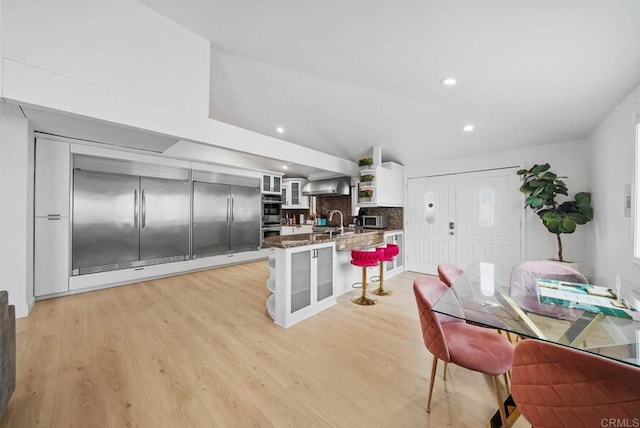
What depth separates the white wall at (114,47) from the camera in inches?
72.2

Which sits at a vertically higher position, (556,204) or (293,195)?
(293,195)

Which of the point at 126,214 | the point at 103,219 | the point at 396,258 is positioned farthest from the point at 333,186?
the point at 103,219

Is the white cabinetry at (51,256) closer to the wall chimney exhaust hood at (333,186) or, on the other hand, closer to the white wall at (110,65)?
the white wall at (110,65)

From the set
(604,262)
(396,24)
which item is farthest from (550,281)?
(396,24)

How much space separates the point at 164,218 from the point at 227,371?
349 centimetres

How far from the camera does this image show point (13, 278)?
108 inches

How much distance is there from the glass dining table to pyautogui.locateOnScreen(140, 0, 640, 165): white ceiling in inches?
70.3

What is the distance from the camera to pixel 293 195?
279 inches

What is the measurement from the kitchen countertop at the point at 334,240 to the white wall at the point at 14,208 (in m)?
2.81

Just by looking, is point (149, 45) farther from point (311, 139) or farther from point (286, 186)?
point (286, 186)

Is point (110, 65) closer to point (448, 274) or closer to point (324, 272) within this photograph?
point (324, 272)

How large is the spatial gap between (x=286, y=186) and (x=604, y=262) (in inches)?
247

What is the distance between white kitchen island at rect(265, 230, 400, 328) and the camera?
8.80 ft

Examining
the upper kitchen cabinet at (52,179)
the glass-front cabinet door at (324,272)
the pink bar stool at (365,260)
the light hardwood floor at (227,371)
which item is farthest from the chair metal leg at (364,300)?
the upper kitchen cabinet at (52,179)
